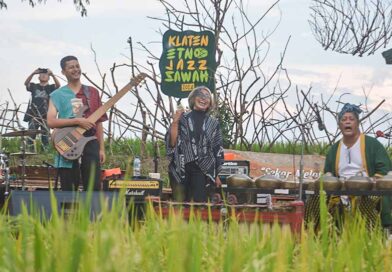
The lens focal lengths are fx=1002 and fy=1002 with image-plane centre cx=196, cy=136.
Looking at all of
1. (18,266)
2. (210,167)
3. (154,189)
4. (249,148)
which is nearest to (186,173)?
(210,167)

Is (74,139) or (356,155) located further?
(74,139)

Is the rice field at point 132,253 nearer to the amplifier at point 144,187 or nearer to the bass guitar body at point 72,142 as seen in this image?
the bass guitar body at point 72,142

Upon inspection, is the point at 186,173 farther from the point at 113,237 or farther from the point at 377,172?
the point at 113,237

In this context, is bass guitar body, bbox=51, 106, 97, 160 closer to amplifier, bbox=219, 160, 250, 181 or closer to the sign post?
amplifier, bbox=219, 160, 250, 181

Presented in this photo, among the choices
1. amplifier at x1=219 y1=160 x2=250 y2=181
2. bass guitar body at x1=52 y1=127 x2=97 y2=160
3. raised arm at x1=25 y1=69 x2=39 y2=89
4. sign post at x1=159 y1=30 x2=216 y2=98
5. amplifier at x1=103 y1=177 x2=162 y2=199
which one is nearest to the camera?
bass guitar body at x1=52 y1=127 x2=97 y2=160

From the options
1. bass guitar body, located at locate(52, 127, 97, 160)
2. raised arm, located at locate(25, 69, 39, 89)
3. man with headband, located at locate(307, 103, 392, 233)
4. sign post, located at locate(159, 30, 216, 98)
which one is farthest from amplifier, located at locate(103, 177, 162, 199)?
raised arm, located at locate(25, 69, 39, 89)

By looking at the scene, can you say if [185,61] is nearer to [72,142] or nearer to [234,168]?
[234,168]

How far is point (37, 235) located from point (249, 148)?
12.0m

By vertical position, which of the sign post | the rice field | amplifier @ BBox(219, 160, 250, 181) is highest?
the sign post

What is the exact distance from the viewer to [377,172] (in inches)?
261

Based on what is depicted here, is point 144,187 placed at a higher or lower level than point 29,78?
lower

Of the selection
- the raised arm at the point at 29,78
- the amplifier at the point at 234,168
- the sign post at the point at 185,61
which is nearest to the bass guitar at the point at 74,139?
the amplifier at the point at 234,168

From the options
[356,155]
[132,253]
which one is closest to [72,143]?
[356,155]

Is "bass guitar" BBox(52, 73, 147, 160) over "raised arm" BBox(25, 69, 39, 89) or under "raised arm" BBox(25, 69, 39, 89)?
under
